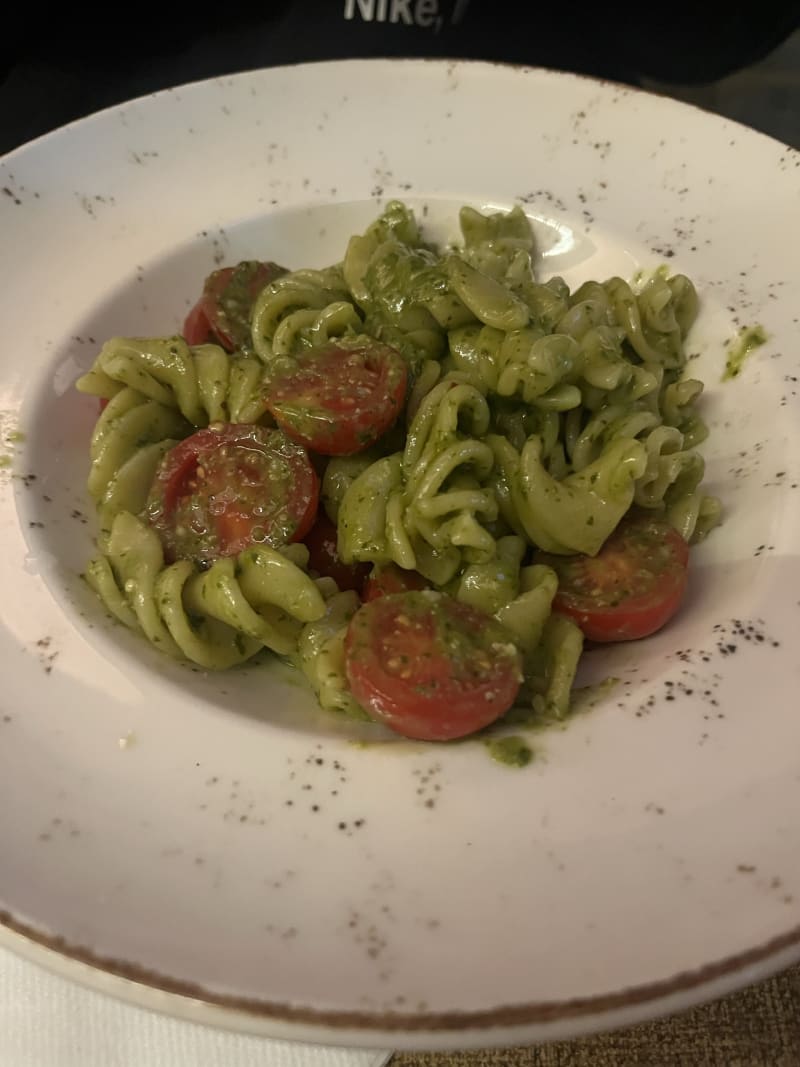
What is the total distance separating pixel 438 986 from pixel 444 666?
0.58m

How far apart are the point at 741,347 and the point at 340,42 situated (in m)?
1.77

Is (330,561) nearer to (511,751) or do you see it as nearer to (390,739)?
(390,739)

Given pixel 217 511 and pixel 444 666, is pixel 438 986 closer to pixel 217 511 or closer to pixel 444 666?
pixel 444 666

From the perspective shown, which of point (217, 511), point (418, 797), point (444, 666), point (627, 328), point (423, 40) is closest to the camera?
point (418, 797)

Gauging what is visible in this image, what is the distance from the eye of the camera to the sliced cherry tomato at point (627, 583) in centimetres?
179

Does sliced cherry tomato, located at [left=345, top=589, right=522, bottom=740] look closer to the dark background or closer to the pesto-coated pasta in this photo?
the pesto-coated pasta

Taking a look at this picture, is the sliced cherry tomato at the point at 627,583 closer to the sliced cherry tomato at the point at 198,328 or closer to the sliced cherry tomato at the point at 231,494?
the sliced cherry tomato at the point at 231,494

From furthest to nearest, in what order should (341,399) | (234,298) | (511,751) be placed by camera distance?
(234,298)
(341,399)
(511,751)

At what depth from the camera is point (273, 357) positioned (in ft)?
7.25

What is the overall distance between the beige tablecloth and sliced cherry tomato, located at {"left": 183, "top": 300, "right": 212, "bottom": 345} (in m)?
1.86

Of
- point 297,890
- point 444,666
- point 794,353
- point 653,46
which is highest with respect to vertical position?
point 653,46

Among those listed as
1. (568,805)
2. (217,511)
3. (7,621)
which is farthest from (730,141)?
(7,621)

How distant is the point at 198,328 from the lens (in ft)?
8.09

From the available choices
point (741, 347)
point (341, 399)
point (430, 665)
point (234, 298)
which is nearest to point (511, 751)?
point (430, 665)
